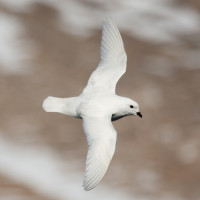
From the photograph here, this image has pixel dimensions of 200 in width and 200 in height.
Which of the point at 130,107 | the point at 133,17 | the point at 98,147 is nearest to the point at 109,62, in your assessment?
the point at 130,107

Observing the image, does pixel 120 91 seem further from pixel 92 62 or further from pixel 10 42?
pixel 10 42

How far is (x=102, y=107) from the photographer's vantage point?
11.4 metres

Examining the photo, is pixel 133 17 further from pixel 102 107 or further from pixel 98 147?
pixel 98 147

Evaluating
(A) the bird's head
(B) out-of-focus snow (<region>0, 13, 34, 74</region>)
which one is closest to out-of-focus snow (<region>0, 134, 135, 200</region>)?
(B) out-of-focus snow (<region>0, 13, 34, 74</region>)

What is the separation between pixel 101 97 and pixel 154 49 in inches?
769

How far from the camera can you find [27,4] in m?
31.6

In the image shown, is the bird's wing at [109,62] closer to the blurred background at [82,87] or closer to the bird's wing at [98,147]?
the bird's wing at [98,147]

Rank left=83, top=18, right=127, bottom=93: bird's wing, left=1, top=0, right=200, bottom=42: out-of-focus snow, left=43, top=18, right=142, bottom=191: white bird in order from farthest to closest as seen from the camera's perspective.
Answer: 1. left=1, top=0, right=200, bottom=42: out-of-focus snow
2. left=83, top=18, right=127, bottom=93: bird's wing
3. left=43, top=18, right=142, bottom=191: white bird

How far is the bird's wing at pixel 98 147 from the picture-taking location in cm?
1014

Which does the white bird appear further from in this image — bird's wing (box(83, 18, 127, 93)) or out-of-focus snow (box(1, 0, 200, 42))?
out-of-focus snow (box(1, 0, 200, 42))

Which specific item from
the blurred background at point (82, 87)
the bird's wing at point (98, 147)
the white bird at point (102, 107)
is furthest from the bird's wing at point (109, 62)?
the blurred background at point (82, 87)

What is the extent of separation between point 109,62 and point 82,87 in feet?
46.9

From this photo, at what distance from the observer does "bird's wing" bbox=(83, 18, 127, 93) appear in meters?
12.4

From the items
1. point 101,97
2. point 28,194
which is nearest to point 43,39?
point 28,194
